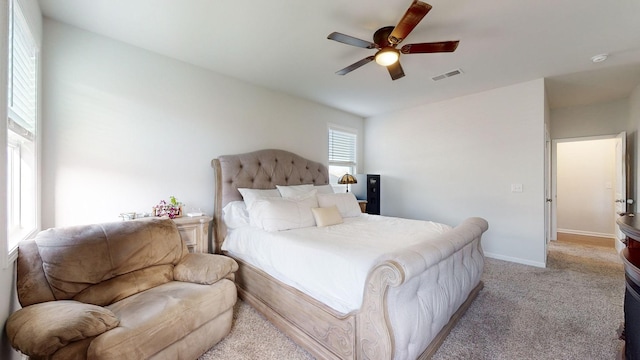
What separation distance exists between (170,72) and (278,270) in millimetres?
2451

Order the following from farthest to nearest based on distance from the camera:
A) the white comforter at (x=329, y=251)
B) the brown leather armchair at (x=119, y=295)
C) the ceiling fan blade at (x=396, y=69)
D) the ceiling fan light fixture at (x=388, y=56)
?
the ceiling fan blade at (x=396, y=69) < the ceiling fan light fixture at (x=388, y=56) < the white comforter at (x=329, y=251) < the brown leather armchair at (x=119, y=295)

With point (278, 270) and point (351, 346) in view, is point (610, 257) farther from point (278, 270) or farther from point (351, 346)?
point (278, 270)

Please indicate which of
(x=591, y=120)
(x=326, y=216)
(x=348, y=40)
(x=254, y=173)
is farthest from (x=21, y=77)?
(x=591, y=120)

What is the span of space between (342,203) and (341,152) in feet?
6.11

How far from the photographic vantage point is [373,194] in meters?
4.77

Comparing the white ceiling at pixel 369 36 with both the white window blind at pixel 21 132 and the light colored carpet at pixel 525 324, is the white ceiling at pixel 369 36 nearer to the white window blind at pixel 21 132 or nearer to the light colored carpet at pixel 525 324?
the white window blind at pixel 21 132

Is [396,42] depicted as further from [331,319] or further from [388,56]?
[331,319]

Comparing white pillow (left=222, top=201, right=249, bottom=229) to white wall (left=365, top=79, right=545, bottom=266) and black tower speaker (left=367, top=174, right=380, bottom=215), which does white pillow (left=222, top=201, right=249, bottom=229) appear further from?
white wall (left=365, top=79, right=545, bottom=266)

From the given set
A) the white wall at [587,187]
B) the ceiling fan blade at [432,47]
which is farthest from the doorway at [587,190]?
the ceiling fan blade at [432,47]

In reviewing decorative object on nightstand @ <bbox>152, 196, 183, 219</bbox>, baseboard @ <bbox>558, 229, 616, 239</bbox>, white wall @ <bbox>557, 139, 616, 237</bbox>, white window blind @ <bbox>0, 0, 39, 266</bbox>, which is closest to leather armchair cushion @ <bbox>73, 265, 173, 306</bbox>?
white window blind @ <bbox>0, 0, 39, 266</bbox>

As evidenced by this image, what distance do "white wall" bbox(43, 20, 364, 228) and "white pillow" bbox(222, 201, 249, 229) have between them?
12.8 inches

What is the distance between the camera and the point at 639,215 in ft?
4.77

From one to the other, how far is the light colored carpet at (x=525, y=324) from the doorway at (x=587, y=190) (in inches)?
106

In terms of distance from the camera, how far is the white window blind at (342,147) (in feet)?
15.4
